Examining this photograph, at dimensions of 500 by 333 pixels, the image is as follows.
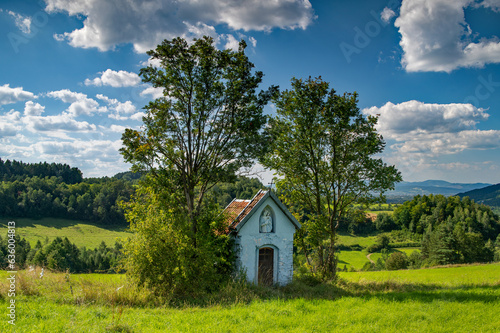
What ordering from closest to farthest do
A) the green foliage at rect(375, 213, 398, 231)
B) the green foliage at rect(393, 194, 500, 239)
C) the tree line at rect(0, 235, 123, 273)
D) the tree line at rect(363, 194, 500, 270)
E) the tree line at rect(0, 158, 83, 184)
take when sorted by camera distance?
the tree line at rect(0, 235, 123, 273) < the tree line at rect(363, 194, 500, 270) < the green foliage at rect(393, 194, 500, 239) < the green foliage at rect(375, 213, 398, 231) < the tree line at rect(0, 158, 83, 184)

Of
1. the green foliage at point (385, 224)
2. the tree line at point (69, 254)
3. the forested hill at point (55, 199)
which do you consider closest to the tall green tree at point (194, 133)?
the tree line at point (69, 254)

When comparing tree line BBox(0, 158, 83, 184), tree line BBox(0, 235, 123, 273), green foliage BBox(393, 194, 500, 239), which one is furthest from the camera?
tree line BBox(0, 158, 83, 184)

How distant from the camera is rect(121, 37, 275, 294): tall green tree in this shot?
15133 millimetres

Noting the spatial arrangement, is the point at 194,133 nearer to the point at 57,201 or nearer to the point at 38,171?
the point at 57,201

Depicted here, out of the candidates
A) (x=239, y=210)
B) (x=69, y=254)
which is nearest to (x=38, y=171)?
(x=69, y=254)

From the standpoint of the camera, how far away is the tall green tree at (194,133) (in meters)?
15.1

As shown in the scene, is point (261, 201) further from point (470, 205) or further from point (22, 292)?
point (470, 205)

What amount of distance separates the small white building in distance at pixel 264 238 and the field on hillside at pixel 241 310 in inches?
97.5

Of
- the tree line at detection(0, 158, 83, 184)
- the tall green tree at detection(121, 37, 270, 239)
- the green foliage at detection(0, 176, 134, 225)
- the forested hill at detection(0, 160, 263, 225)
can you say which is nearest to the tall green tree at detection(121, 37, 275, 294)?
the tall green tree at detection(121, 37, 270, 239)

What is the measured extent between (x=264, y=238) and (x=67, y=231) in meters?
92.6

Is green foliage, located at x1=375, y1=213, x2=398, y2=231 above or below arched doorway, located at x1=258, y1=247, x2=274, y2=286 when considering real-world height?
below

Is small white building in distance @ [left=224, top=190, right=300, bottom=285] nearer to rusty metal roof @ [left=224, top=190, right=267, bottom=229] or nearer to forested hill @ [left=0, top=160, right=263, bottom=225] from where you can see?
rusty metal roof @ [left=224, top=190, right=267, bottom=229]

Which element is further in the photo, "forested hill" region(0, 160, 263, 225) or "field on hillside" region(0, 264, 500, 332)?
"forested hill" region(0, 160, 263, 225)

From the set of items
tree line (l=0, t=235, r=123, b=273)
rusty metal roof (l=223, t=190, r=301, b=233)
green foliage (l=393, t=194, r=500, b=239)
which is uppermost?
rusty metal roof (l=223, t=190, r=301, b=233)
